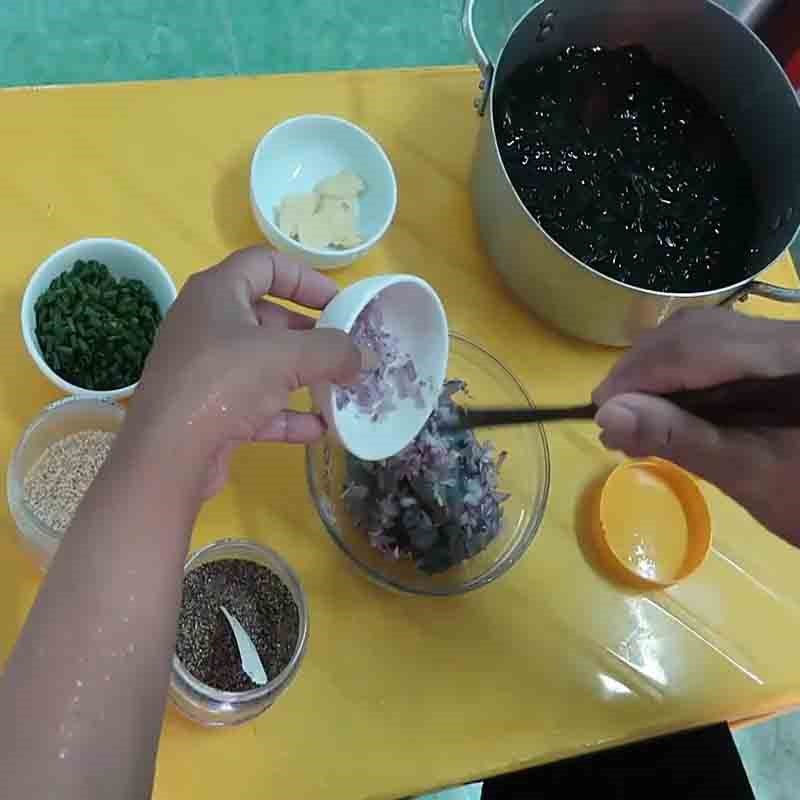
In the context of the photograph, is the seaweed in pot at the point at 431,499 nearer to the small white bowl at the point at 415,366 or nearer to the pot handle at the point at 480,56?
the small white bowl at the point at 415,366

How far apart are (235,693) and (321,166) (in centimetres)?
54

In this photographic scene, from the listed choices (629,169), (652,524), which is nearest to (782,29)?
(629,169)

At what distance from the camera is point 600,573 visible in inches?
38.4

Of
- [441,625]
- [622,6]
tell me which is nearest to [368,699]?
[441,625]

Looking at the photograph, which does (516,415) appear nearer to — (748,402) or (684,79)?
(748,402)

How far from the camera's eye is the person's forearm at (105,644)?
60cm

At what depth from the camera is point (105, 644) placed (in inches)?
24.7

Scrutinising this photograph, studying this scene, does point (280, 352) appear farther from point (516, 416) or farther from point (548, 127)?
point (548, 127)

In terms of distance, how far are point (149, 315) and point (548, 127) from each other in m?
0.41

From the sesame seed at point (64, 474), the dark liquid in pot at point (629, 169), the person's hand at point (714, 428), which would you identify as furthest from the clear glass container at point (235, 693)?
the dark liquid in pot at point (629, 169)

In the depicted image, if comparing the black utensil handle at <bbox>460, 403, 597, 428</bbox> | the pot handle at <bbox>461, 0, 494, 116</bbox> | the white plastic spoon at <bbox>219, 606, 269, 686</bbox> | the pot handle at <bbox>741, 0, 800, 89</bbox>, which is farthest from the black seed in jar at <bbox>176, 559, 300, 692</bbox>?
the pot handle at <bbox>741, 0, 800, 89</bbox>

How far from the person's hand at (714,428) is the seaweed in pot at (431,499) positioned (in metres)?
0.16

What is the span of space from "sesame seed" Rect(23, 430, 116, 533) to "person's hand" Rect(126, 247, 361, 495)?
0.16 m

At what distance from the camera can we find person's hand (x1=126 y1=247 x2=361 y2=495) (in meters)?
0.67
